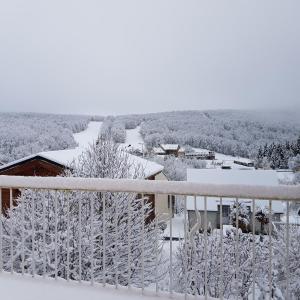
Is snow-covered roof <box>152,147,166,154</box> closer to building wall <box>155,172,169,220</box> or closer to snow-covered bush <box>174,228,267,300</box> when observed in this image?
snow-covered bush <box>174,228,267,300</box>

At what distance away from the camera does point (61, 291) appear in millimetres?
2535

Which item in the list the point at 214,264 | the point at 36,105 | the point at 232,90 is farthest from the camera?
the point at 36,105

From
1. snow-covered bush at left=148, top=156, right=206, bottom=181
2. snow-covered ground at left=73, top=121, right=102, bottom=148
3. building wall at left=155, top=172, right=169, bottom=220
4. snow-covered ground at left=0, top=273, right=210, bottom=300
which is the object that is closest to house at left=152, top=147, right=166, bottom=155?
snow-covered bush at left=148, top=156, right=206, bottom=181

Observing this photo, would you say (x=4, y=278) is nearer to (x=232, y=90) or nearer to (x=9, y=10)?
(x=232, y=90)

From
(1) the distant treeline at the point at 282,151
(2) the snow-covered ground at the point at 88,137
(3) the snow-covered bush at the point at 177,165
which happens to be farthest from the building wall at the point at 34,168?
(3) the snow-covered bush at the point at 177,165

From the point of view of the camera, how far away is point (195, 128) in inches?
940

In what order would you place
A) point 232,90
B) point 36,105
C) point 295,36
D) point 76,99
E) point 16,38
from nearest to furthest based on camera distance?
point 295,36 < point 232,90 < point 16,38 < point 36,105 < point 76,99

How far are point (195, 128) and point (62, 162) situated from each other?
10515 millimetres

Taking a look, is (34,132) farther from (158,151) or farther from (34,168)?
(158,151)

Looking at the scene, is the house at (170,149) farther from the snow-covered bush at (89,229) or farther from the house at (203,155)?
the snow-covered bush at (89,229)

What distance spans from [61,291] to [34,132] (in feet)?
69.7

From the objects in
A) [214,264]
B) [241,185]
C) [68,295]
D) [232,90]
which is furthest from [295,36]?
[214,264]

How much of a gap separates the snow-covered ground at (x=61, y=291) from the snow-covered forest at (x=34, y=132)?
18.8 meters

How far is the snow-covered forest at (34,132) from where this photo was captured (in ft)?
71.3
